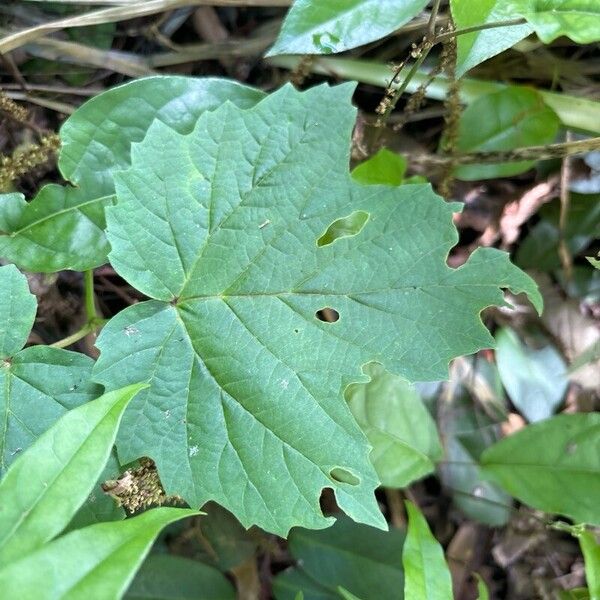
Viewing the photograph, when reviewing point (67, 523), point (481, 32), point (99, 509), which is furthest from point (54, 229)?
point (481, 32)

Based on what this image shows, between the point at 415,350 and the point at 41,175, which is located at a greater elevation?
the point at 41,175

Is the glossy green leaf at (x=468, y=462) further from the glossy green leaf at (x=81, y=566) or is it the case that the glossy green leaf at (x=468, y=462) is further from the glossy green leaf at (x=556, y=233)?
the glossy green leaf at (x=81, y=566)

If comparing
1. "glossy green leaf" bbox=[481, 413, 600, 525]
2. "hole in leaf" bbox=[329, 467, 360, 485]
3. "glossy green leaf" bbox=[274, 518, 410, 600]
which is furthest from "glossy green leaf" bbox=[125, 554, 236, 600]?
"glossy green leaf" bbox=[481, 413, 600, 525]

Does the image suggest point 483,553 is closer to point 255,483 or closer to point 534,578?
point 534,578

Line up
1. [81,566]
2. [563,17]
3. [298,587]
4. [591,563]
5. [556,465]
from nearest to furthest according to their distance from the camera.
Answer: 1. [81,566]
2. [563,17]
3. [591,563]
4. [556,465]
5. [298,587]

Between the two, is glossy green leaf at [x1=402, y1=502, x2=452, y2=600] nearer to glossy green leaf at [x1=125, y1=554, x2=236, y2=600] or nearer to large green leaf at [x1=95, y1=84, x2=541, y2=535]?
large green leaf at [x1=95, y1=84, x2=541, y2=535]

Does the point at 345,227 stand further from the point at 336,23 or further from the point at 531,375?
the point at 531,375

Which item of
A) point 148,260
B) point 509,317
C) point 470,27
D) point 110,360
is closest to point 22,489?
point 110,360
